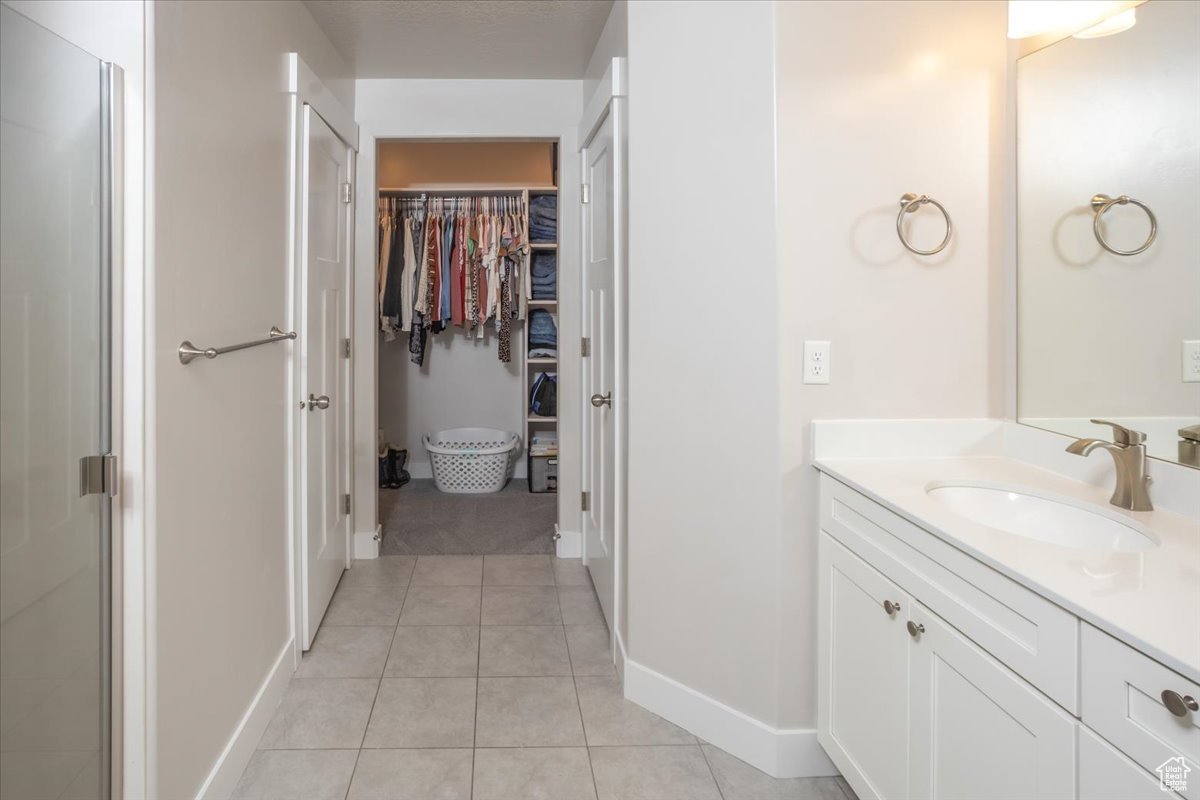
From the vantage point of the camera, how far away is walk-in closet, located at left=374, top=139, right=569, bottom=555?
489 cm

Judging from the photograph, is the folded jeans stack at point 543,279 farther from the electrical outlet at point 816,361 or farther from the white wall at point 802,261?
the electrical outlet at point 816,361

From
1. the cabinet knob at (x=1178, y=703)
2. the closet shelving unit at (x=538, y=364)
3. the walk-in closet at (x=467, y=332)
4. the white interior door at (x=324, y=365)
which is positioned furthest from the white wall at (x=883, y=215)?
the closet shelving unit at (x=538, y=364)

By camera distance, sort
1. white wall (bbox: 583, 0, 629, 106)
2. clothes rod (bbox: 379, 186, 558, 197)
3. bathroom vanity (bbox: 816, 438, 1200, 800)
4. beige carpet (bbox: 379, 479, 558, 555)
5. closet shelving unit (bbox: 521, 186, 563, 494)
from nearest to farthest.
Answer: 1. bathroom vanity (bbox: 816, 438, 1200, 800)
2. white wall (bbox: 583, 0, 629, 106)
3. beige carpet (bbox: 379, 479, 558, 555)
4. closet shelving unit (bbox: 521, 186, 563, 494)
5. clothes rod (bbox: 379, 186, 558, 197)

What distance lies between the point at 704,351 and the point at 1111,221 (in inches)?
37.6

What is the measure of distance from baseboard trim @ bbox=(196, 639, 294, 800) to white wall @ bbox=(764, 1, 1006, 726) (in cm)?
146

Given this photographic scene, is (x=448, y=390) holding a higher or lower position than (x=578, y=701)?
higher

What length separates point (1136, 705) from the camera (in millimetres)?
916

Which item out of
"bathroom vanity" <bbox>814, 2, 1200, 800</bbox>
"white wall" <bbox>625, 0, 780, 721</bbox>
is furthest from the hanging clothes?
"bathroom vanity" <bbox>814, 2, 1200, 800</bbox>

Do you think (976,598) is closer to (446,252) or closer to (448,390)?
(446,252)

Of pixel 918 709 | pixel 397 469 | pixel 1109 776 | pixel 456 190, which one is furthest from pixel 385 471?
pixel 1109 776

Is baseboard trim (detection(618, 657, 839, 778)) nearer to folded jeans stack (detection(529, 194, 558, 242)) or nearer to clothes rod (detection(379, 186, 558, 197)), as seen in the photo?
folded jeans stack (detection(529, 194, 558, 242))

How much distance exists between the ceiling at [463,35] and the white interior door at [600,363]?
41 centimetres

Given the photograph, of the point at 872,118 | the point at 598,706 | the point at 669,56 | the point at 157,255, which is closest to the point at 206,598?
the point at 157,255

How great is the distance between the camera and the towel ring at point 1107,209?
1.54 meters
